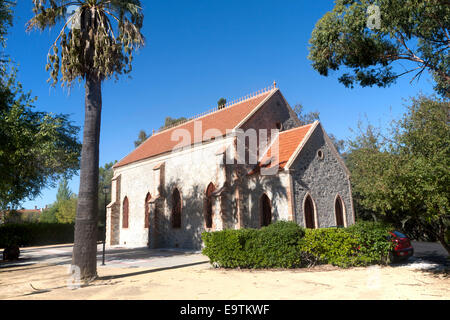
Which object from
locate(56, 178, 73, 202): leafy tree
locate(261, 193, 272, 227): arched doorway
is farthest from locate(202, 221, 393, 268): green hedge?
locate(56, 178, 73, 202): leafy tree

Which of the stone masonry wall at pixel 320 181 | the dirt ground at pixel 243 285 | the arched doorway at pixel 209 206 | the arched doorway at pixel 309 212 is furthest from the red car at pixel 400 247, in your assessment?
the arched doorway at pixel 209 206

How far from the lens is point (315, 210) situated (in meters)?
18.8

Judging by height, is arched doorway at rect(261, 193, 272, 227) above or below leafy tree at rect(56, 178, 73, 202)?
below

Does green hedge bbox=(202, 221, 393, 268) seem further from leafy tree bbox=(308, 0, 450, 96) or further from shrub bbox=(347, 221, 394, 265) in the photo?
leafy tree bbox=(308, 0, 450, 96)

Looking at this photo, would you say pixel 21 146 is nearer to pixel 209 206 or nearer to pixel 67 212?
pixel 209 206

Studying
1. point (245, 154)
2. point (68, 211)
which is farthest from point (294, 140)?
point (68, 211)

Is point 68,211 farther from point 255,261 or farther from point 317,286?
point 317,286

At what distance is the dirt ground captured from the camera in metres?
8.25

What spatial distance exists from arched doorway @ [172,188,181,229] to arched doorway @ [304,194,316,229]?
32.4 feet

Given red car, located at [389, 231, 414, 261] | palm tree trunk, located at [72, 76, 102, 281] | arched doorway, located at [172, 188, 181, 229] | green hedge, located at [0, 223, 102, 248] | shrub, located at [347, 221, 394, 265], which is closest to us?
palm tree trunk, located at [72, 76, 102, 281]

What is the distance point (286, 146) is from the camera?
20.0 meters

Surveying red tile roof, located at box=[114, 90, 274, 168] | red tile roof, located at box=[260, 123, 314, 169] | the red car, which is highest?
red tile roof, located at box=[114, 90, 274, 168]

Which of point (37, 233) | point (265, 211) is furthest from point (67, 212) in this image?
point (265, 211)
